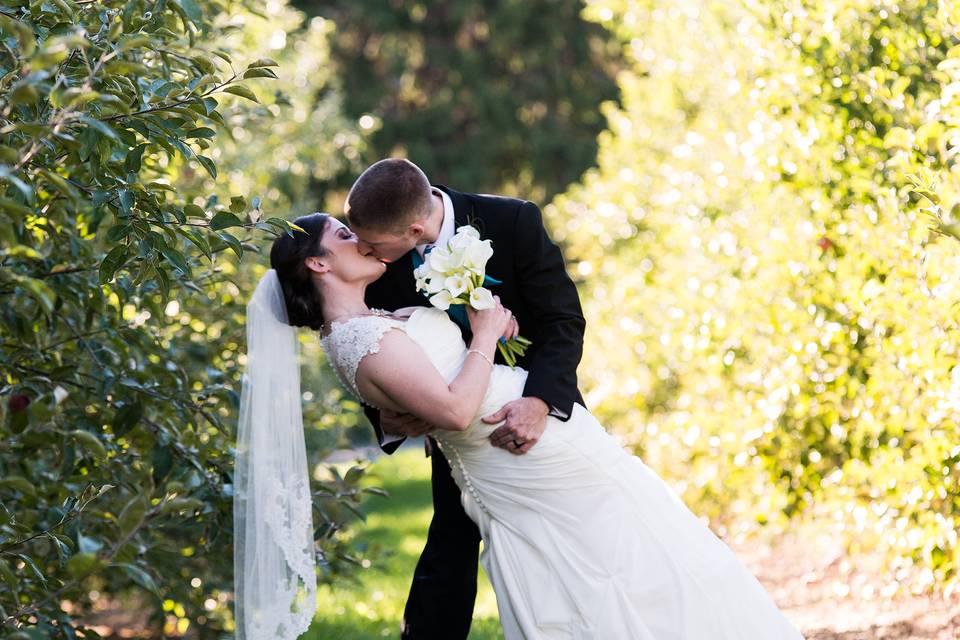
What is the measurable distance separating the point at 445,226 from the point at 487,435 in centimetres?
66

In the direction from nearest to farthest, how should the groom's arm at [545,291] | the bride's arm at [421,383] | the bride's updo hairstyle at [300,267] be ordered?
the bride's arm at [421,383] < the bride's updo hairstyle at [300,267] < the groom's arm at [545,291]

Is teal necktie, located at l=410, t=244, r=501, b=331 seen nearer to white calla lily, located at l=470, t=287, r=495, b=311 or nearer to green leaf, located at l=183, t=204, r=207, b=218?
white calla lily, located at l=470, t=287, r=495, b=311

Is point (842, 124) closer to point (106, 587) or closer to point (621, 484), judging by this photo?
point (621, 484)

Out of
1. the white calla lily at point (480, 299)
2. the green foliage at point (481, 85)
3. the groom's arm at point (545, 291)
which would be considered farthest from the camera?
the green foliage at point (481, 85)

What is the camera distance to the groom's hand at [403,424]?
10.9 feet

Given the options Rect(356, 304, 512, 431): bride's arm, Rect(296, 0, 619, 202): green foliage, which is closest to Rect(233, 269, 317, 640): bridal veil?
Rect(356, 304, 512, 431): bride's arm

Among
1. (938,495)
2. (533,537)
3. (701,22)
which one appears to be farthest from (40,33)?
(701,22)

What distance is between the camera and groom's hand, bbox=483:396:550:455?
331 cm

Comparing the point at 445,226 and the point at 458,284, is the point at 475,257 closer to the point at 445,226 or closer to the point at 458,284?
the point at 458,284

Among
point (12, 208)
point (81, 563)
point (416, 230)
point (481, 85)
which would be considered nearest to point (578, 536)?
point (416, 230)

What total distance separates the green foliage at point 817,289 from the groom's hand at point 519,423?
1216 millimetres

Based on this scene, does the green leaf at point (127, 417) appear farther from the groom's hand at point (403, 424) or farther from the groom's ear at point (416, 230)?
the groom's ear at point (416, 230)

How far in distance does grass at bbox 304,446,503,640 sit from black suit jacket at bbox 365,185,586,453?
0.68 metres

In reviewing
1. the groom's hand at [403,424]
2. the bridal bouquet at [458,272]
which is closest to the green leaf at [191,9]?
the bridal bouquet at [458,272]
